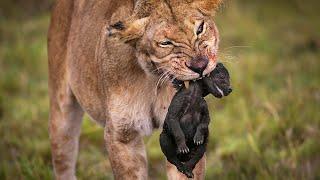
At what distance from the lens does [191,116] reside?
4.34 meters

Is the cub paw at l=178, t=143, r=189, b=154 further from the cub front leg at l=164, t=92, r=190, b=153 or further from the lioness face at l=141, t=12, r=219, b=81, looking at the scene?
the lioness face at l=141, t=12, r=219, b=81

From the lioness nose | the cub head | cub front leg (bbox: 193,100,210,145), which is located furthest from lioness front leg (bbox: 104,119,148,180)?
the lioness nose

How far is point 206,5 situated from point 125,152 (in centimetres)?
92

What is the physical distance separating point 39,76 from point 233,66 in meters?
2.14

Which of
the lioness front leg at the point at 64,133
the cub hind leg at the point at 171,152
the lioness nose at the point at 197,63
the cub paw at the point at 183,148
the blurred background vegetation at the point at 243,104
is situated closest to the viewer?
the lioness nose at the point at 197,63

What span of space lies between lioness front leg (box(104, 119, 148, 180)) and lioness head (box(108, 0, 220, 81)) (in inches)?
17.4

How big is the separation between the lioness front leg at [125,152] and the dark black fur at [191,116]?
1.35 feet

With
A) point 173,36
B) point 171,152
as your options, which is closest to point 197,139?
point 171,152

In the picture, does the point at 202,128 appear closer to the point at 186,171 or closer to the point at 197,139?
the point at 197,139

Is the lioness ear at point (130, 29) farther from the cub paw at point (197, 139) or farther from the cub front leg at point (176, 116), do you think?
the cub paw at point (197, 139)

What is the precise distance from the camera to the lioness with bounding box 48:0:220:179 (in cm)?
424

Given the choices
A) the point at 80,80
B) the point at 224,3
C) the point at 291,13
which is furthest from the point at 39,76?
the point at 224,3

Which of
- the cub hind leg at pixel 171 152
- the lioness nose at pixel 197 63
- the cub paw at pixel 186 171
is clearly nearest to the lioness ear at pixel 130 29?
the lioness nose at pixel 197 63

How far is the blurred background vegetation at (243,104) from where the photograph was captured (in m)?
6.19
